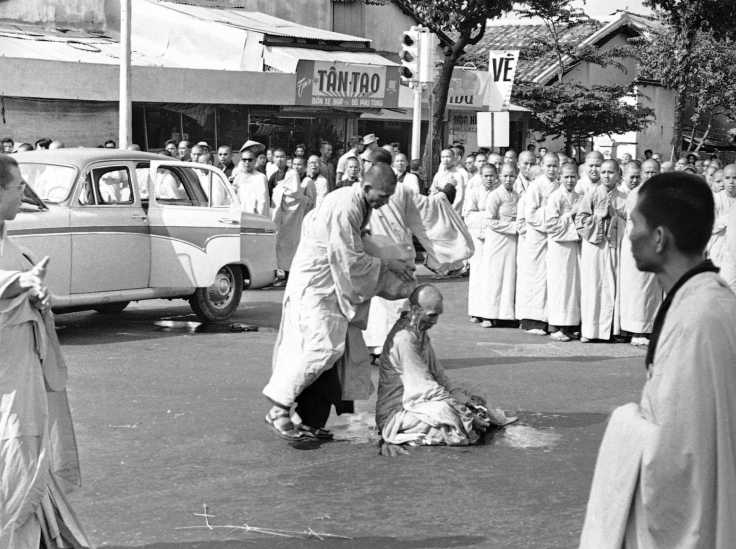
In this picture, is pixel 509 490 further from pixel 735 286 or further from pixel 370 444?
pixel 735 286

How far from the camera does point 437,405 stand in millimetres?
7395

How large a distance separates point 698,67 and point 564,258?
1716 cm

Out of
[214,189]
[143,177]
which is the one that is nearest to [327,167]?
[214,189]

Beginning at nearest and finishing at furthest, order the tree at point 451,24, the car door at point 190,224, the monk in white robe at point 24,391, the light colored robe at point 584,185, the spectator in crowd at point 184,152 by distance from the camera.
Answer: the monk in white robe at point 24,391 → the car door at point 190,224 → the light colored robe at point 584,185 → the spectator in crowd at point 184,152 → the tree at point 451,24

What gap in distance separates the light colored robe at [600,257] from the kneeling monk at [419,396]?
178 inches

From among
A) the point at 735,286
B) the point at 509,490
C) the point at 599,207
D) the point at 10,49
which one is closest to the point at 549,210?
the point at 599,207

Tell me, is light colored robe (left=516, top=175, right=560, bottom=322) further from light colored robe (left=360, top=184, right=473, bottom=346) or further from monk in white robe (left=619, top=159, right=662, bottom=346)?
light colored robe (left=360, top=184, right=473, bottom=346)

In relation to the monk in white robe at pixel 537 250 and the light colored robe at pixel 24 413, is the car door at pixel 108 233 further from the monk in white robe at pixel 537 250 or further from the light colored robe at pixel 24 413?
the light colored robe at pixel 24 413

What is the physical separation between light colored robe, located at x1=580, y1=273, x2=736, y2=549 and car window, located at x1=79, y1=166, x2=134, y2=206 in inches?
347

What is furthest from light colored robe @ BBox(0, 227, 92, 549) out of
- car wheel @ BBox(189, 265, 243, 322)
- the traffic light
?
the traffic light

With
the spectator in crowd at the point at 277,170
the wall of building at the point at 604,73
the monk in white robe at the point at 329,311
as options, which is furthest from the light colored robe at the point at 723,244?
the wall of building at the point at 604,73

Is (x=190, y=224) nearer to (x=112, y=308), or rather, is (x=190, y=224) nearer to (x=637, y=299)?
(x=112, y=308)

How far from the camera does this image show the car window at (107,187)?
11.1 m

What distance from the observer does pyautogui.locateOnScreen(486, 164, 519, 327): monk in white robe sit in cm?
1291
